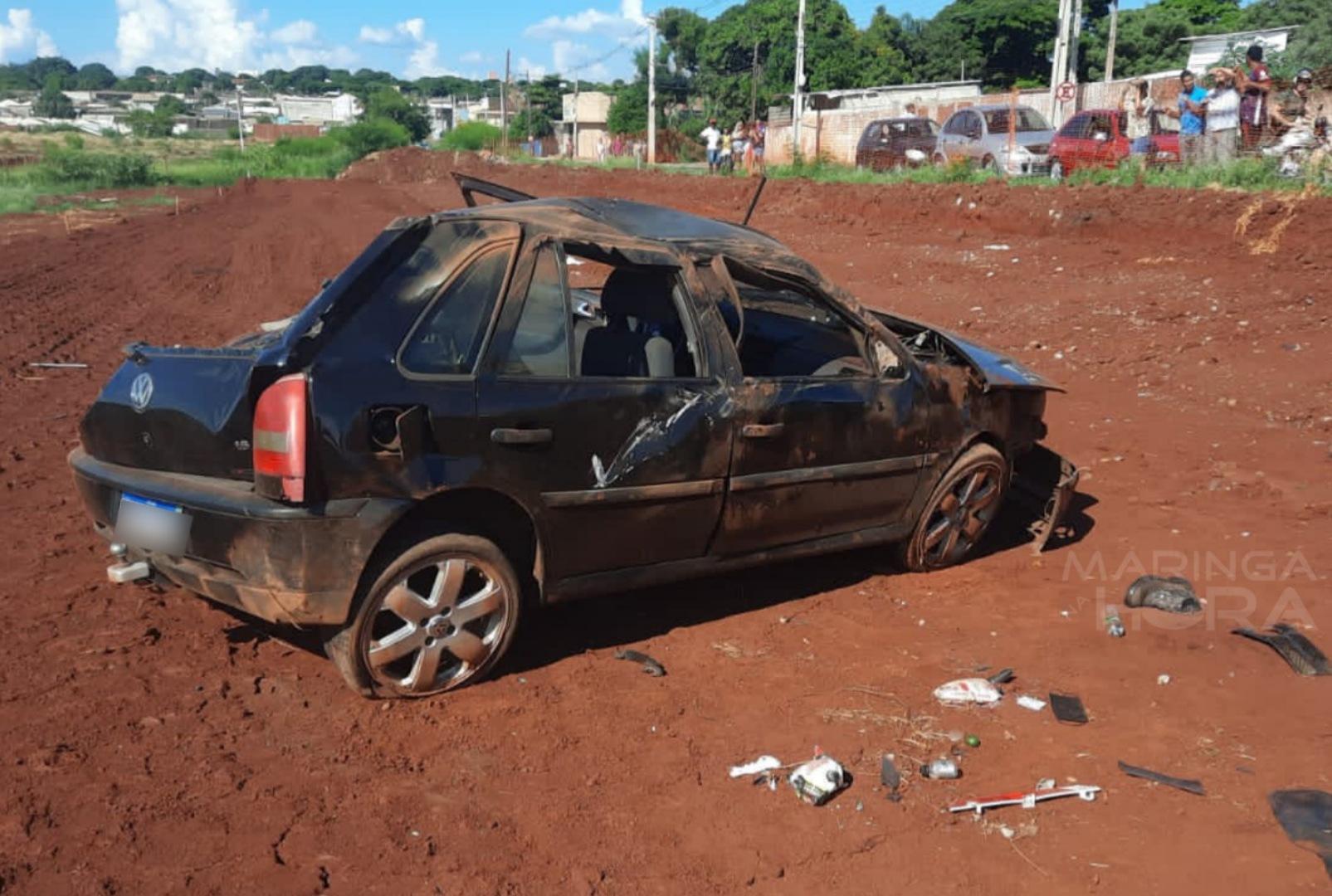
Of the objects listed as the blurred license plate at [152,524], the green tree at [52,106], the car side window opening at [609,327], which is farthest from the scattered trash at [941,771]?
the green tree at [52,106]

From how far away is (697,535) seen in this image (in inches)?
174

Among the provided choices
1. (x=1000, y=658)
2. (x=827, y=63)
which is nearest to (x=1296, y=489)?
(x=1000, y=658)

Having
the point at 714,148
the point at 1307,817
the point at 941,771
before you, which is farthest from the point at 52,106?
the point at 1307,817

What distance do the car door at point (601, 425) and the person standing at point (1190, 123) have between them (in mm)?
14335

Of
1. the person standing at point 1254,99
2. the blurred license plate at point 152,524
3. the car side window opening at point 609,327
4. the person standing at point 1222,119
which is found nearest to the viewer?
the blurred license plate at point 152,524

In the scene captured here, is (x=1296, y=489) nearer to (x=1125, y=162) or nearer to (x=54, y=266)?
(x=1125, y=162)

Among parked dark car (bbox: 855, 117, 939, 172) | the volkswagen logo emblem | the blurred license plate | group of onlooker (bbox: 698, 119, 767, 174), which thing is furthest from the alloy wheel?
group of onlooker (bbox: 698, 119, 767, 174)

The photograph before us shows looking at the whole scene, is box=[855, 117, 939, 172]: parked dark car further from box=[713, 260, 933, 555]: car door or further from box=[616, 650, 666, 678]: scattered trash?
box=[616, 650, 666, 678]: scattered trash

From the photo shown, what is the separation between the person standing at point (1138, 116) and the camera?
58.9 ft

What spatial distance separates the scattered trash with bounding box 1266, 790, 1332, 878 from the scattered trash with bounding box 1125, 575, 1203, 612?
5.09 ft

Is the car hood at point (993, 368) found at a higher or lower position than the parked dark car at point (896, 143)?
lower

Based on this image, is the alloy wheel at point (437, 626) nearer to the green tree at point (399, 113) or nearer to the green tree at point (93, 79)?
the green tree at point (399, 113)

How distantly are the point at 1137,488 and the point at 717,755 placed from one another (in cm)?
427

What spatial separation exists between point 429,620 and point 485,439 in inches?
27.6
